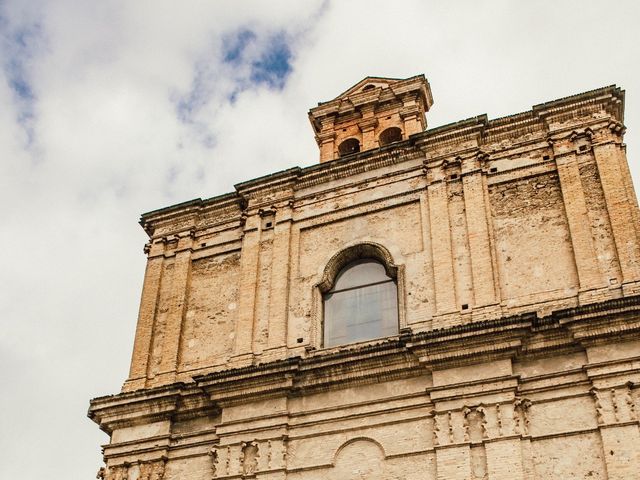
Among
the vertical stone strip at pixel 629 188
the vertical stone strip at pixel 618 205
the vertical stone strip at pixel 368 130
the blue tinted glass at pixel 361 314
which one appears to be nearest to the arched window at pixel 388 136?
the vertical stone strip at pixel 368 130

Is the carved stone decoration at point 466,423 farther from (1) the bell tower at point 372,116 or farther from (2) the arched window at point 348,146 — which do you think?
(2) the arched window at point 348,146

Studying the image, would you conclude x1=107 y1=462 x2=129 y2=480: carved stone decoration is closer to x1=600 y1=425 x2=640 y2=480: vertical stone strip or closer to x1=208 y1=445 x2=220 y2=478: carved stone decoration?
x1=208 y1=445 x2=220 y2=478: carved stone decoration

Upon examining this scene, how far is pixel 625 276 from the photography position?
43.2 ft

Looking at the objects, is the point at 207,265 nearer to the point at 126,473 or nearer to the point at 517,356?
the point at 126,473

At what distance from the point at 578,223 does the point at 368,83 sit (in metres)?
7.65

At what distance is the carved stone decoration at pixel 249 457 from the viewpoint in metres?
13.6

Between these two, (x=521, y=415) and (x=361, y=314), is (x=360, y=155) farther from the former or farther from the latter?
(x=521, y=415)

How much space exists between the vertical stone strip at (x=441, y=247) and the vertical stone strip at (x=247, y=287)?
3517mm

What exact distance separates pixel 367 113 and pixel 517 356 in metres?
8.22

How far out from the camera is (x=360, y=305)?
1541 centimetres

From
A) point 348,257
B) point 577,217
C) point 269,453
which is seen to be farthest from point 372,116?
point 269,453

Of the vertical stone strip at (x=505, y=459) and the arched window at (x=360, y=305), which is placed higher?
the arched window at (x=360, y=305)

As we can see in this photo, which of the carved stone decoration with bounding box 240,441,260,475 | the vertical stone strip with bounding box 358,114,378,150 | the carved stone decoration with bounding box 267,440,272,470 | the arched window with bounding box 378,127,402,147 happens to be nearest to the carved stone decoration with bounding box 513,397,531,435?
the carved stone decoration with bounding box 267,440,272,470

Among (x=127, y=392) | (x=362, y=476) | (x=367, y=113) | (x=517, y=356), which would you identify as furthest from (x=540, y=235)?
(x=127, y=392)
